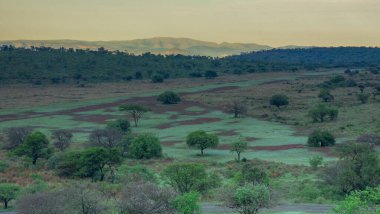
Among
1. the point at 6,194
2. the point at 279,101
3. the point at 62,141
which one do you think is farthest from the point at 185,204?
the point at 279,101

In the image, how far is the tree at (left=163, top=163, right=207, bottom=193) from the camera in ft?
166

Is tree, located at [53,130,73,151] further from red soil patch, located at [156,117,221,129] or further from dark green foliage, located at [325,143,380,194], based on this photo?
dark green foliage, located at [325,143,380,194]

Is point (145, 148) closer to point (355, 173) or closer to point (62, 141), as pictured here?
point (62, 141)

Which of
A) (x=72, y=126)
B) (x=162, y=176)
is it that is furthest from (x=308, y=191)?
(x=72, y=126)

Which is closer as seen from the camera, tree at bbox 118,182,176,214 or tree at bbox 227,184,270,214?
tree at bbox 118,182,176,214

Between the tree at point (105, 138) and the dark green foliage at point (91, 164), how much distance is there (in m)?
16.4

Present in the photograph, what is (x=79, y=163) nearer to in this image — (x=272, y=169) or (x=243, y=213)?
(x=272, y=169)

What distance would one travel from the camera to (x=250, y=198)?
37.6 meters

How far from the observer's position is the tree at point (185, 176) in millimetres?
50688

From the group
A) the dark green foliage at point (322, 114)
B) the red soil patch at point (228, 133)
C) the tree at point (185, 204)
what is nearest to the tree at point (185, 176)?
the tree at point (185, 204)

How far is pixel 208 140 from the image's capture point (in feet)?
251

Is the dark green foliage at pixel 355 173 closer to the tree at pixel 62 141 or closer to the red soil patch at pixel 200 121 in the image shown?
the tree at pixel 62 141

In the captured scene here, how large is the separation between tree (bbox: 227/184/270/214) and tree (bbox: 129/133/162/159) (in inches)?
1414

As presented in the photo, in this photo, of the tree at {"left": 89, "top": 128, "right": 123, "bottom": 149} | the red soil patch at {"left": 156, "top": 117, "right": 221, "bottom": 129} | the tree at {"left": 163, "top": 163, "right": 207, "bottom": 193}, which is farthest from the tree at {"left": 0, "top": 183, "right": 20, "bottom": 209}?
the red soil patch at {"left": 156, "top": 117, "right": 221, "bottom": 129}
